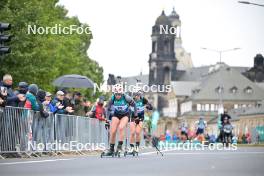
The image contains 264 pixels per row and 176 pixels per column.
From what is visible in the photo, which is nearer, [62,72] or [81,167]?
[81,167]

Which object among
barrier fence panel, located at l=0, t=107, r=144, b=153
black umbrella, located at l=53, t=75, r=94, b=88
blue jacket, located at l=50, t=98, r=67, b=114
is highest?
black umbrella, located at l=53, t=75, r=94, b=88

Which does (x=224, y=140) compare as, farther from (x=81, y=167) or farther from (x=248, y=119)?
(x=248, y=119)

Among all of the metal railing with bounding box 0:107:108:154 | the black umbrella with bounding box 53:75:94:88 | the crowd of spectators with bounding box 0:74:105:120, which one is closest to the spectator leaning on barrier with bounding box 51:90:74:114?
the crowd of spectators with bounding box 0:74:105:120

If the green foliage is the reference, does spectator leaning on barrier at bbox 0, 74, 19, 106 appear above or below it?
below

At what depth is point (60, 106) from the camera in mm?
28203

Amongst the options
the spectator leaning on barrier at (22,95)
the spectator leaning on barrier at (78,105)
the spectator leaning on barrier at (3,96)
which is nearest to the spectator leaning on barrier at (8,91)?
the spectator leaning on barrier at (22,95)

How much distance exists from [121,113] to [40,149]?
2.26m

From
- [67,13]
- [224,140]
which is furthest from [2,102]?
[67,13]

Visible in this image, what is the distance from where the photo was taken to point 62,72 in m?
73.9

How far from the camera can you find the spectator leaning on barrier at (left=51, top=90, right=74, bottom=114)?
28.2 meters

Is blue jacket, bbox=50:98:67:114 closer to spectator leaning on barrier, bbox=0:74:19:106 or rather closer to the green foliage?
spectator leaning on barrier, bbox=0:74:19:106

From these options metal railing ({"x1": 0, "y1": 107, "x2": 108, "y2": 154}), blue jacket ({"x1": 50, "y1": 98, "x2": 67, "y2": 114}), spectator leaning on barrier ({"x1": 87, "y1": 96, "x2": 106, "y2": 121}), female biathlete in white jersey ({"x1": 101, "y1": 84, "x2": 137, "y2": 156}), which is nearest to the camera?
metal railing ({"x1": 0, "y1": 107, "x2": 108, "y2": 154})

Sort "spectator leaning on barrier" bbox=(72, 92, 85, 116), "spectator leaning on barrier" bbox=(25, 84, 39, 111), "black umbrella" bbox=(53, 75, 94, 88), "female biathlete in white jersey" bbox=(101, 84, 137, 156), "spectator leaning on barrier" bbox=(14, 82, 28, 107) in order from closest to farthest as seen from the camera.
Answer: "spectator leaning on barrier" bbox=(14, 82, 28, 107)
"spectator leaning on barrier" bbox=(25, 84, 39, 111)
"female biathlete in white jersey" bbox=(101, 84, 137, 156)
"spectator leaning on barrier" bbox=(72, 92, 85, 116)
"black umbrella" bbox=(53, 75, 94, 88)

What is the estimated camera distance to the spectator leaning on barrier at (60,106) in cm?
2818
